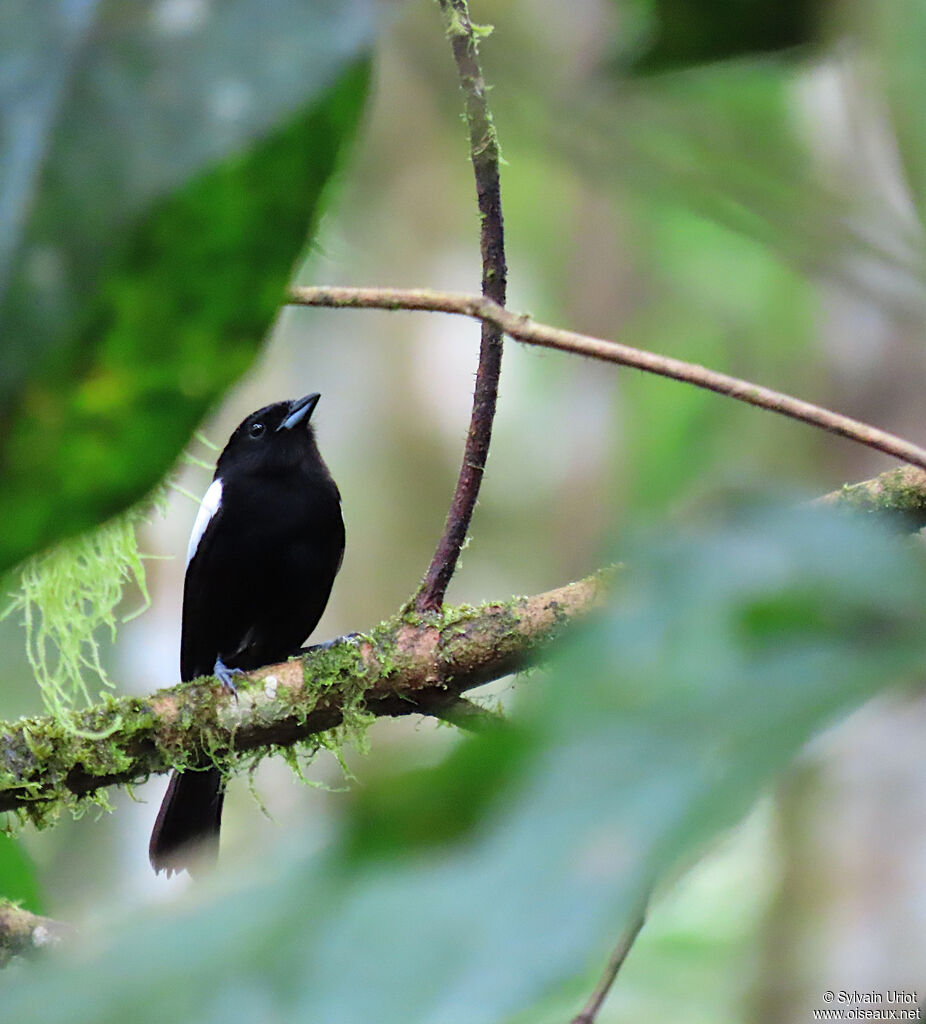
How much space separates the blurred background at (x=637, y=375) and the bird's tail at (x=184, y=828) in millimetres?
400

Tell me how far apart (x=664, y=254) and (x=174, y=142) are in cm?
656

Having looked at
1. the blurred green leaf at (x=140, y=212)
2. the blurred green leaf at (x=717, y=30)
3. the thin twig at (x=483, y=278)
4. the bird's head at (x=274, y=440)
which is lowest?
the blurred green leaf at (x=140, y=212)

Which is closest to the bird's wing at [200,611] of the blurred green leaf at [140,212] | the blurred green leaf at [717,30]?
the blurred green leaf at [717,30]

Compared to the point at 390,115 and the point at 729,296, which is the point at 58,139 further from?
the point at 390,115

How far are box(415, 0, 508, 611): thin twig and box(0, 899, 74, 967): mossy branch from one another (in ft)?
2.59

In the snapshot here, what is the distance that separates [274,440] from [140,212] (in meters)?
3.31

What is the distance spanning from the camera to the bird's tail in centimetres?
307

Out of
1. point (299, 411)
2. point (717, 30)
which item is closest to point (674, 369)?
point (717, 30)

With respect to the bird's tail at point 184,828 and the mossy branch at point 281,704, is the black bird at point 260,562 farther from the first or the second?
the mossy branch at point 281,704

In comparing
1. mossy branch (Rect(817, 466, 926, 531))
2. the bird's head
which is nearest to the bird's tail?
the bird's head

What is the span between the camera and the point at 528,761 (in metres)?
0.39

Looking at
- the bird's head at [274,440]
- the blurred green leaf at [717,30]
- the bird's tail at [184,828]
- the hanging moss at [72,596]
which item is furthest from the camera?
the bird's head at [274,440]

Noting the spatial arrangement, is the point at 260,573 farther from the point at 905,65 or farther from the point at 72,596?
the point at 905,65

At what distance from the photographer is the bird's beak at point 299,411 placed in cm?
378
